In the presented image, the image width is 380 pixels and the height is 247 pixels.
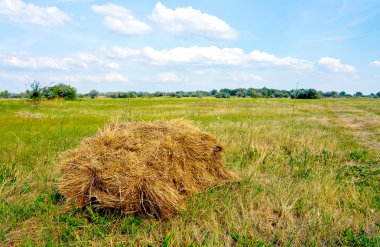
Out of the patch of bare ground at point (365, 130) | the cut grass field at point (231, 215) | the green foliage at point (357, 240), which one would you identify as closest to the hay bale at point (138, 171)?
the cut grass field at point (231, 215)

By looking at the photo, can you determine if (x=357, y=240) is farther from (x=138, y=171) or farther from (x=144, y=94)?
(x=144, y=94)

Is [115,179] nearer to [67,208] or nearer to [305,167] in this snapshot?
[67,208]

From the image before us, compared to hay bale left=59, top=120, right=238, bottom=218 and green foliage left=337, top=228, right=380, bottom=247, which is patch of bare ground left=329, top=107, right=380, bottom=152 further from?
hay bale left=59, top=120, right=238, bottom=218

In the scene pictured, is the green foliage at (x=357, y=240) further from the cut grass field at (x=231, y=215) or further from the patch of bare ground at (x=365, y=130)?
the patch of bare ground at (x=365, y=130)

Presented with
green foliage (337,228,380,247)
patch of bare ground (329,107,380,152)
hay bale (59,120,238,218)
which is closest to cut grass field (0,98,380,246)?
green foliage (337,228,380,247)

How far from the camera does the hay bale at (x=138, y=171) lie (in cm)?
414

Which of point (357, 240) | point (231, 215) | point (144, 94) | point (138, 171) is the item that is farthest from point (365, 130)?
point (144, 94)

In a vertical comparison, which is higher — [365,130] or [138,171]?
[138,171]

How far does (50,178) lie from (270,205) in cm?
422

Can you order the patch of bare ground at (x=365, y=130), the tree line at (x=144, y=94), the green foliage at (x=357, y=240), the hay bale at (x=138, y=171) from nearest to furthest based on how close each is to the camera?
the green foliage at (x=357, y=240), the hay bale at (x=138, y=171), the patch of bare ground at (x=365, y=130), the tree line at (x=144, y=94)

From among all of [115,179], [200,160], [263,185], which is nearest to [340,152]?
[263,185]

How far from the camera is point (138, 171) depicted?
4191 millimetres

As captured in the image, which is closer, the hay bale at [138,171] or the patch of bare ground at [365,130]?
the hay bale at [138,171]

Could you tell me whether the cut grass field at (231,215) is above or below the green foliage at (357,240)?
above
